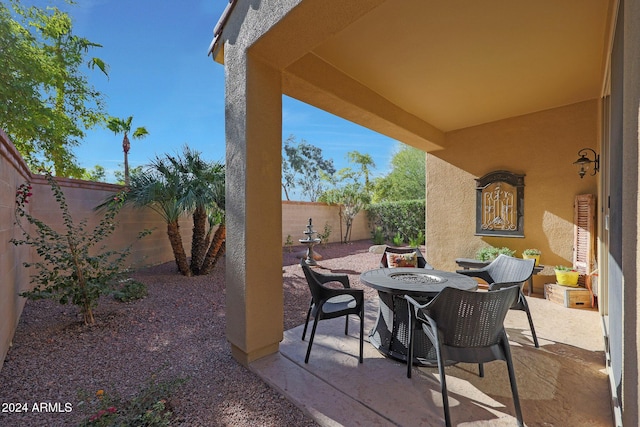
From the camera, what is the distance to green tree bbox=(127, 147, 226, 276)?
4793 millimetres

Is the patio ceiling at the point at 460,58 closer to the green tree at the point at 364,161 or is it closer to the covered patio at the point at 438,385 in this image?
the covered patio at the point at 438,385

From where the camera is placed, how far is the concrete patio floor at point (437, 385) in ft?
5.84

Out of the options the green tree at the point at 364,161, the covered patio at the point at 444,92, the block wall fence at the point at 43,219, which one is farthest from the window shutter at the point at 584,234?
the green tree at the point at 364,161

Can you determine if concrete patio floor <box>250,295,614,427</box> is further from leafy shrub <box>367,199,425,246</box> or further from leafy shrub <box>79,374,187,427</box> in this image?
leafy shrub <box>367,199,425,246</box>

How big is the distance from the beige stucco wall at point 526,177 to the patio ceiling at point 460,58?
45 centimetres

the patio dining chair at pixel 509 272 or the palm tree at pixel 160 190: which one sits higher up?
the palm tree at pixel 160 190

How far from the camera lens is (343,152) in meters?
18.8

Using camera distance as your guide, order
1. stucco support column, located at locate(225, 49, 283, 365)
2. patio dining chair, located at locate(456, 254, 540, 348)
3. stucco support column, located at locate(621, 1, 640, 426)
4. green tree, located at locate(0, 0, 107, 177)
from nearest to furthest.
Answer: stucco support column, located at locate(621, 1, 640, 426)
stucco support column, located at locate(225, 49, 283, 365)
patio dining chair, located at locate(456, 254, 540, 348)
green tree, located at locate(0, 0, 107, 177)

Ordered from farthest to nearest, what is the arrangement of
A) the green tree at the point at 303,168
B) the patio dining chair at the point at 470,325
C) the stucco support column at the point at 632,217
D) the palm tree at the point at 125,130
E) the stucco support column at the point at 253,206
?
1. the green tree at the point at 303,168
2. the palm tree at the point at 125,130
3. the stucco support column at the point at 253,206
4. the patio dining chair at the point at 470,325
5. the stucco support column at the point at 632,217

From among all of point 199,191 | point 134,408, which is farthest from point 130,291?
point 134,408

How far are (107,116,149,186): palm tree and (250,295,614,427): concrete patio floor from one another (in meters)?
9.70

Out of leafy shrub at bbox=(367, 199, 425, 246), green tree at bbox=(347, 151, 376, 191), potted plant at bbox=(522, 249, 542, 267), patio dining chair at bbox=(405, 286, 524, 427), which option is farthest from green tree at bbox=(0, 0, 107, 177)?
green tree at bbox=(347, 151, 376, 191)

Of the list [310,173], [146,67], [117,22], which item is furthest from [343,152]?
[117,22]

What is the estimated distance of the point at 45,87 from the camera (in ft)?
24.6
